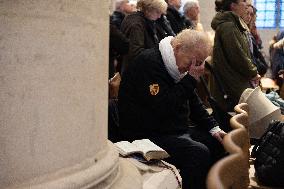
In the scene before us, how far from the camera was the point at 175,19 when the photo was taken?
5711mm

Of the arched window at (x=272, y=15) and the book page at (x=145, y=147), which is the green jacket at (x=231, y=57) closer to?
the book page at (x=145, y=147)

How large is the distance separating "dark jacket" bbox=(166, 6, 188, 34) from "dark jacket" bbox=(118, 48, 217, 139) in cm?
217

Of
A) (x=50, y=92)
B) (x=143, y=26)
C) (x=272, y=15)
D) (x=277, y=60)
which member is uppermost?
(x=50, y=92)

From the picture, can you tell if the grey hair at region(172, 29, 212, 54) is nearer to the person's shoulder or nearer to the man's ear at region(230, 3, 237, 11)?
the person's shoulder

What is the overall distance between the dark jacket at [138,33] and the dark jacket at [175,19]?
701mm

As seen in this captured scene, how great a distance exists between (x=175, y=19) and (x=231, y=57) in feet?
3.29

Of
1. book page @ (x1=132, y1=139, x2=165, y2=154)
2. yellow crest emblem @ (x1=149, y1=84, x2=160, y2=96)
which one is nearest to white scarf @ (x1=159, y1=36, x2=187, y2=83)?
yellow crest emblem @ (x1=149, y1=84, x2=160, y2=96)

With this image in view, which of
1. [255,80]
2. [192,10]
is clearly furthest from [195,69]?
[192,10]

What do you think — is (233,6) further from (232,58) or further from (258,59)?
(258,59)

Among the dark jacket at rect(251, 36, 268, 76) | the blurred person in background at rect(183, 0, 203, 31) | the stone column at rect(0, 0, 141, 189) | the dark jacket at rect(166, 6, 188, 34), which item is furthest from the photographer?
the blurred person in background at rect(183, 0, 203, 31)

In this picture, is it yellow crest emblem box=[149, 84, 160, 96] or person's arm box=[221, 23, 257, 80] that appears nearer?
yellow crest emblem box=[149, 84, 160, 96]

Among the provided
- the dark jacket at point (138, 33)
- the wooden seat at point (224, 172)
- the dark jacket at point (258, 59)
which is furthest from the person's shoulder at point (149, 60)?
the dark jacket at point (258, 59)

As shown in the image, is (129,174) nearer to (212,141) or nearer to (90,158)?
(90,158)

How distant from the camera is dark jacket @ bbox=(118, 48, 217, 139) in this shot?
3.37 meters
